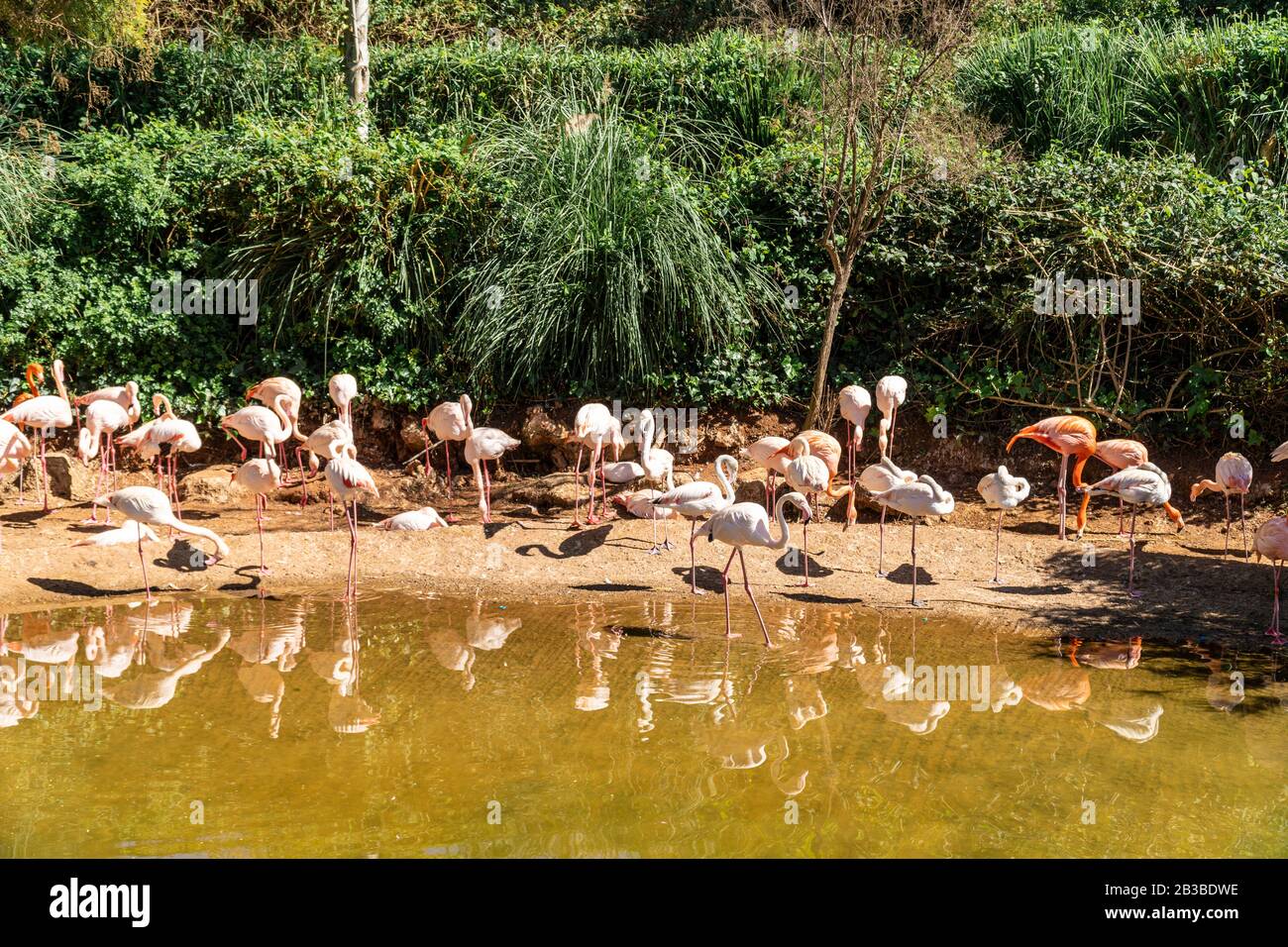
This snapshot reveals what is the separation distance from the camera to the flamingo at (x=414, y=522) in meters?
8.18

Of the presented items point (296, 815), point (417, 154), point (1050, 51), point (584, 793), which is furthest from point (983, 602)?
point (1050, 51)

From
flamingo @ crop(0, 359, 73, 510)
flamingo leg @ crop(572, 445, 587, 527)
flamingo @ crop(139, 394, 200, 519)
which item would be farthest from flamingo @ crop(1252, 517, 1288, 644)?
flamingo @ crop(0, 359, 73, 510)

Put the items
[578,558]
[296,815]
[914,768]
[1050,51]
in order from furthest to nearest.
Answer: [1050,51]
[578,558]
[914,768]
[296,815]

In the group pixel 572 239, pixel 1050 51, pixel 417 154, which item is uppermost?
pixel 1050 51

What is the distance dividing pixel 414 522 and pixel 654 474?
165cm

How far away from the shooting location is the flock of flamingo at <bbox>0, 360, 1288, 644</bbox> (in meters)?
7.25

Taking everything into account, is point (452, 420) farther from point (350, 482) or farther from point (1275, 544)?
point (1275, 544)

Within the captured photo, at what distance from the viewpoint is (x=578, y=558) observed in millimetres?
8086

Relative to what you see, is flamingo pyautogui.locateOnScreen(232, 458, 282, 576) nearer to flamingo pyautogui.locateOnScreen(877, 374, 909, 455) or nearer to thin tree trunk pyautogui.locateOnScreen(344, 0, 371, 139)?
Answer: flamingo pyautogui.locateOnScreen(877, 374, 909, 455)

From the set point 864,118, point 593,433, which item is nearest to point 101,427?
point 593,433

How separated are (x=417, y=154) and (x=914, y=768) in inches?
305

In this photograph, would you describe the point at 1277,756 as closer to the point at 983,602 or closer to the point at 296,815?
the point at 983,602

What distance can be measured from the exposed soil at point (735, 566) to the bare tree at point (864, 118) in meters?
2.14

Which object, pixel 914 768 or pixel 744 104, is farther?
pixel 744 104
